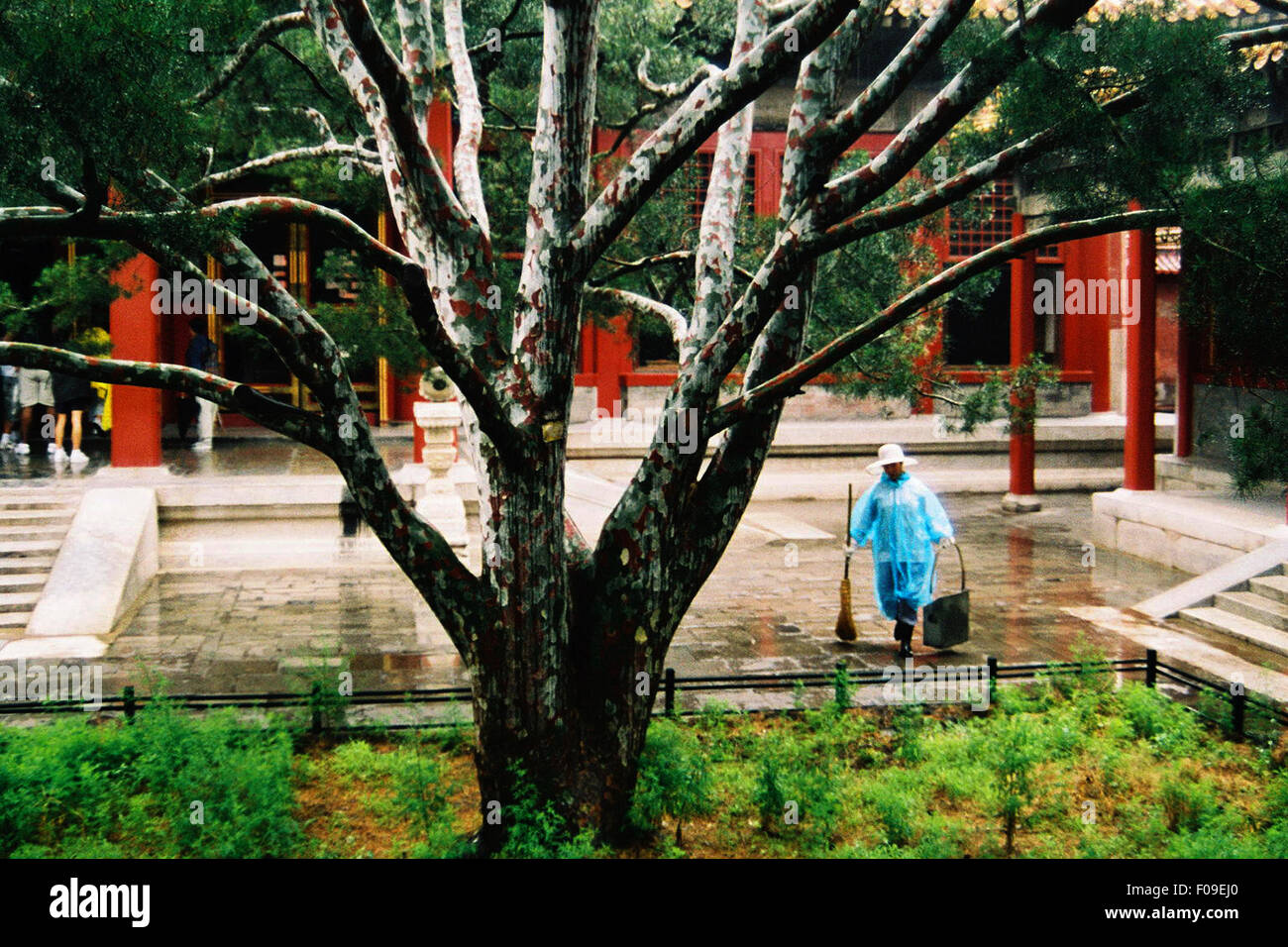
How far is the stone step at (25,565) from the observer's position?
11031 millimetres

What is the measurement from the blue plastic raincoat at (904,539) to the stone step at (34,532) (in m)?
7.51

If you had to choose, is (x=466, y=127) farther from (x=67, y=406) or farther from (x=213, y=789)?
(x=67, y=406)

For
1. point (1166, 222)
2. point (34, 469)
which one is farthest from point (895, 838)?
point (34, 469)

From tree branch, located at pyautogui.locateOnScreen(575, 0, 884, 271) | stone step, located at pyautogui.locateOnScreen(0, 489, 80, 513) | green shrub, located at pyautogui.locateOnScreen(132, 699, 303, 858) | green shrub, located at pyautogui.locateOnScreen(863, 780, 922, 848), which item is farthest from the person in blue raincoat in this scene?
stone step, located at pyautogui.locateOnScreen(0, 489, 80, 513)

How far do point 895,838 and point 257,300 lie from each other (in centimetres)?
377

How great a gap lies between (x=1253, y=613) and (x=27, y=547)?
10654mm

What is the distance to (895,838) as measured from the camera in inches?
228

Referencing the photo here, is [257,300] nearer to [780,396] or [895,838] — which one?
[780,396]

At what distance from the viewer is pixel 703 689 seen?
759cm

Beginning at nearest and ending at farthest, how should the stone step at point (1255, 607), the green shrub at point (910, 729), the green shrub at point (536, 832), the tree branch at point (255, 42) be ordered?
1. the green shrub at point (536, 832)
2. the green shrub at point (910, 729)
3. the tree branch at point (255, 42)
4. the stone step at point (1255, 607)

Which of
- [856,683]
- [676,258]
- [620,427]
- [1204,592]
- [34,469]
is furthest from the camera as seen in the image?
[620,427]

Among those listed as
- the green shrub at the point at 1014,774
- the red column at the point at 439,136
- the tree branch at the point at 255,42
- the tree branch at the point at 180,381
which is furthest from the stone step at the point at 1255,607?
the tree branch at the point at 255,42

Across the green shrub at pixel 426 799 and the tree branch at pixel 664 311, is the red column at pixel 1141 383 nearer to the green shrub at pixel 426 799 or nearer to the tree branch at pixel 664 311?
the tree branch at pixel 664 311

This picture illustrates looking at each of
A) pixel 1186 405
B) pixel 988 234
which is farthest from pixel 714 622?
pixel 988 234
